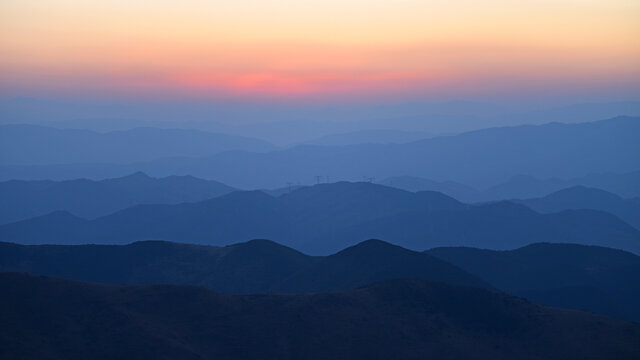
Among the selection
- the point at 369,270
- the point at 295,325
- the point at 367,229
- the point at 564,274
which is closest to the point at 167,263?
the point at 369,270

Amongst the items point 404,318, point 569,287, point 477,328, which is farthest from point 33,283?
point 569,287

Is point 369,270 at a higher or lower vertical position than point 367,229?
lower

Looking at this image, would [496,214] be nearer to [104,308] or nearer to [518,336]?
[518,336]

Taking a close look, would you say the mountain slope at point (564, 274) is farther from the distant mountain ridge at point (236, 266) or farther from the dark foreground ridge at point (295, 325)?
the dark foreground ridge at point (295, 325)

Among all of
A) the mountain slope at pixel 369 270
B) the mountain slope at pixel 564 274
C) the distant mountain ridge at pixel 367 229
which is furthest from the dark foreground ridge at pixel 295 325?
the distant mountain ridge at pixel 367 229

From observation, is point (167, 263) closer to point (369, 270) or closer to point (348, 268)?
point (348, 268)

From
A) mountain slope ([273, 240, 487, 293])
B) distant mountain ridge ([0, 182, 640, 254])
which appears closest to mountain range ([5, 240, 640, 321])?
mountain slope ([273, 240, 487, 293])
